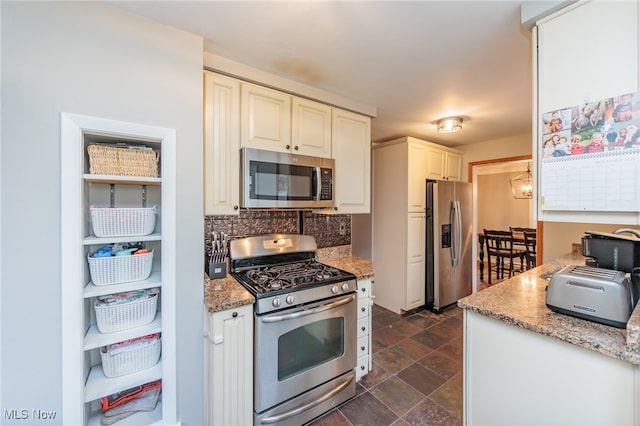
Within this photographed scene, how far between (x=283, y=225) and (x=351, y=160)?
88cm

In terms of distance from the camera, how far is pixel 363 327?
2086 millimetres

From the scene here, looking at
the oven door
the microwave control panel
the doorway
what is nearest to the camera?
the oven door

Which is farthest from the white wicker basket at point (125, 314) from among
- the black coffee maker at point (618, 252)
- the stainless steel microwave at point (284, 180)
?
the black coffee maker at point (618, 252)

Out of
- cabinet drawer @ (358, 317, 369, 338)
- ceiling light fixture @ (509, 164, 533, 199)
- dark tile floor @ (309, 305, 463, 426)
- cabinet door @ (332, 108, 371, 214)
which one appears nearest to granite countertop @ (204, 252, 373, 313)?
cabinet drawer @ (358, 317, 369, 338)

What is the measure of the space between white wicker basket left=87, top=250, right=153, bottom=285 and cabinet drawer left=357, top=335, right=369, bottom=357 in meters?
1.62

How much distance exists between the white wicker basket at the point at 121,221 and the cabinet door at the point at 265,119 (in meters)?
0.80

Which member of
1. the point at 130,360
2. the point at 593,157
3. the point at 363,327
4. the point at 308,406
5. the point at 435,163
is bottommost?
the point at 308,406

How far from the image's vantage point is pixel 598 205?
105 cm

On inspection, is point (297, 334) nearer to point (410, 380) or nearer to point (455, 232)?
point (410, 380)

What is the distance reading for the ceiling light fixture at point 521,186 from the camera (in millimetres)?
5645

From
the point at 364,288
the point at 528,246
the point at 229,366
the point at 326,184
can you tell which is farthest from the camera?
the point at 528,246

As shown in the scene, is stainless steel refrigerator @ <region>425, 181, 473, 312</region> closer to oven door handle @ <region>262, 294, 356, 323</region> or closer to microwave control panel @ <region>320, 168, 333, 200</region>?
microwave control panel @ <region>320, 168, 333, 200</region>

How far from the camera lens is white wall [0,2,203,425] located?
3.56ft

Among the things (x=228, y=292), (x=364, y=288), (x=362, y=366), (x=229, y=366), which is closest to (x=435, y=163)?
(x=364, y=288)
